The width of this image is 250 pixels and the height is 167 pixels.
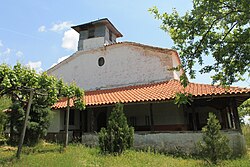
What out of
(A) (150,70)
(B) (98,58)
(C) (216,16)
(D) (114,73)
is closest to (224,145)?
(C) (216,16)

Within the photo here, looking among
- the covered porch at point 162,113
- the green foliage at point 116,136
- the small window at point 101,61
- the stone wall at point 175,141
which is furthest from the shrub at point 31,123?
the small window at point 101,61

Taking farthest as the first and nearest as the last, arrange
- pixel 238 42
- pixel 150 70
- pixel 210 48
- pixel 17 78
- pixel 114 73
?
1. pixel 114 73
2. pixel 150 70
3. pixel 17 78
4. pixel 210 48
5. pixel 238 42

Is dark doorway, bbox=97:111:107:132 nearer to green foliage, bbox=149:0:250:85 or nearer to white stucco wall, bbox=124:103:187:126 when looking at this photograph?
white stucco wall, bbox=124:103:187:126

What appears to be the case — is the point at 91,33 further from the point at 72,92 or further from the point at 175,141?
the point at 175,141

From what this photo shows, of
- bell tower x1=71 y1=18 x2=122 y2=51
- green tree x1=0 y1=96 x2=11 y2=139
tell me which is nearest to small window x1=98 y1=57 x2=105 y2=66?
bell tower x1=71 y1=18 x2=122 y2=51

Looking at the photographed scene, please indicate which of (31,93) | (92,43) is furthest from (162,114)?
(92,43)

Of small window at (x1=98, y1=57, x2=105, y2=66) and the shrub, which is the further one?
small window at (x1=98, y1=57, x2=105, y2=66)

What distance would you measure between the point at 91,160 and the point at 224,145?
5095mm

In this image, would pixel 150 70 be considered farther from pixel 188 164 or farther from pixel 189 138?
pixel 188 164

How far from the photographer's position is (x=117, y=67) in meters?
17.9

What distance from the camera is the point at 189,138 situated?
435 inches

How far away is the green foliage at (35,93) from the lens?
8.12 m

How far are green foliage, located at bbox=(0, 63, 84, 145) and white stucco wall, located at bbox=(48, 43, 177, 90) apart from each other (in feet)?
19.9

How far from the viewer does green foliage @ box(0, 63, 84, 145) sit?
812 cm
